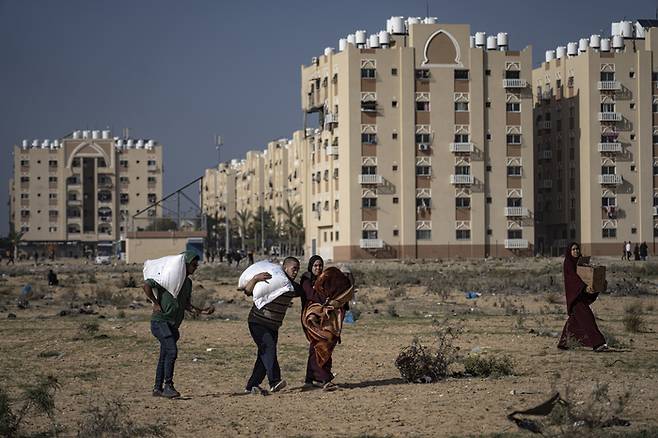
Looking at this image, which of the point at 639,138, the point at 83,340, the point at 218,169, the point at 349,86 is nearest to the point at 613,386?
the point at 83,340

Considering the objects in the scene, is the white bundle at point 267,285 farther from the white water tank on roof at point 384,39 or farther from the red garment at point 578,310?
the white water tank on roof at point 384,39

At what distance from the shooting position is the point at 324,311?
13.1 metres

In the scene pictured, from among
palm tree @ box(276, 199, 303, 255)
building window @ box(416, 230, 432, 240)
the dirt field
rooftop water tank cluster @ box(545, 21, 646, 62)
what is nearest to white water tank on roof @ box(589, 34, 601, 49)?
rooftop water tank cluster @ box(545, 21, 646, 62)

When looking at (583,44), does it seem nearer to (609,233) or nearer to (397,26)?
(609,233)

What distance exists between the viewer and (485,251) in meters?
85.5

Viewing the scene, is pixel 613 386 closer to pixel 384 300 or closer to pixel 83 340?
pixel 83 340

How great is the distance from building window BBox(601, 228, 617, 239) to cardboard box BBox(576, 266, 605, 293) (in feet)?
243

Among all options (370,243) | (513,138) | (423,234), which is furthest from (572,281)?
(513,138)

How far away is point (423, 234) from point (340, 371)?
69.5 m

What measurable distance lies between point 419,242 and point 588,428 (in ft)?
247

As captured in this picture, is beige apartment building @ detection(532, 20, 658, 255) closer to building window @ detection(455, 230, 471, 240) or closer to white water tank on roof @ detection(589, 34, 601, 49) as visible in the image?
white water tank on roof @ detection(589, 34, 601, 49)

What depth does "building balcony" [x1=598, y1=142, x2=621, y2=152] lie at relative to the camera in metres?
89.2

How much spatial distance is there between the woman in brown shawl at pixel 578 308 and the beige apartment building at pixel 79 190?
454 ft

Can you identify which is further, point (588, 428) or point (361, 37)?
point (361, 37)
